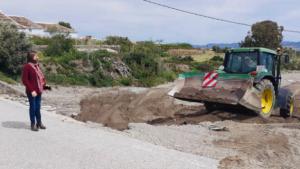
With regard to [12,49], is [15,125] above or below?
below

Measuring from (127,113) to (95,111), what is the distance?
Answer: 3.69ft

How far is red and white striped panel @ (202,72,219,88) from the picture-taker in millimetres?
14195

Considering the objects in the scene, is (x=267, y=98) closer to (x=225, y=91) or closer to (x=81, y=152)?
(x=225, y=91)

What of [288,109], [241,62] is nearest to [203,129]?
[241,62]

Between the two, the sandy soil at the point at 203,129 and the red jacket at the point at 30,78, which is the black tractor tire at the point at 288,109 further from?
the red jacket at the point at 30,78

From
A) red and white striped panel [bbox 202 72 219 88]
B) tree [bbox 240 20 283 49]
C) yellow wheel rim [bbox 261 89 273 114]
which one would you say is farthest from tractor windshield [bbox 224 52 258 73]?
tree [bbox 240 20 283 49]

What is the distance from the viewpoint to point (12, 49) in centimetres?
3059

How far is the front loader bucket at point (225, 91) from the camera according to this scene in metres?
13.5

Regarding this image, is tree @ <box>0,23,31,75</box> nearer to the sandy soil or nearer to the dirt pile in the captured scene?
the dirt pile

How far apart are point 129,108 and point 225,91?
348cm

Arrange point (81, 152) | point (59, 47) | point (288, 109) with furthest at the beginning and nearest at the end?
point (59, 47) < point (288, 109) < point (81, 152)

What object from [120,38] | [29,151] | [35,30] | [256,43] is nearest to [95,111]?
[29,151]

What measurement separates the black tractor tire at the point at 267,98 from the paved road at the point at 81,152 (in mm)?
5611

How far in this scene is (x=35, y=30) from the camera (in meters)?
75.8
